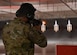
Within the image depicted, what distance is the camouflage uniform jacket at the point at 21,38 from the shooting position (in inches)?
68.3

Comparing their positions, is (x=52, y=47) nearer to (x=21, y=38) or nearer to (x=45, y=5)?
(x=45, y=5)

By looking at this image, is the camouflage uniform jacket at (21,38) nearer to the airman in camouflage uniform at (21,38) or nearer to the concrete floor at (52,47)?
the airman in camouflage uniform at (21,38)

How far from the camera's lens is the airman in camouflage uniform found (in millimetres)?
1734

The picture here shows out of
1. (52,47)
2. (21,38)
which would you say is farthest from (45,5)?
(52,47)

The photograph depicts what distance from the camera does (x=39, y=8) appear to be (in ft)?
14.8

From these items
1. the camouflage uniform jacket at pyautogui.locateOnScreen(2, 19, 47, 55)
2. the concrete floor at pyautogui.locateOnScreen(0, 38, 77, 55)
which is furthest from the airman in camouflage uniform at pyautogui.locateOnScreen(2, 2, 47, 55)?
the concrete floor at pyautogui.locateOnScreen(0, 38, 77, 55)

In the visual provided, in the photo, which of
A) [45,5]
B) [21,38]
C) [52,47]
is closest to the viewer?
[21,38]

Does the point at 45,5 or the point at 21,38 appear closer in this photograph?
the point at 21,38

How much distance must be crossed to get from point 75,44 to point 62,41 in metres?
0.43

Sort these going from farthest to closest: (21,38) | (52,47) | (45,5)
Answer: (52,47), (45,5), (21,38)

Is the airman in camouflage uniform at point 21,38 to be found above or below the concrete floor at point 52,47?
above

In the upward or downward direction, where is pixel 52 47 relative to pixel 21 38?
downward

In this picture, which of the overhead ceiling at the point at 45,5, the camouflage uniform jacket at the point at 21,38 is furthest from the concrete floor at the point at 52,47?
the camouflage uniform jacket at the point at 21,38

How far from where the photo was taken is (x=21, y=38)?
1.75m
